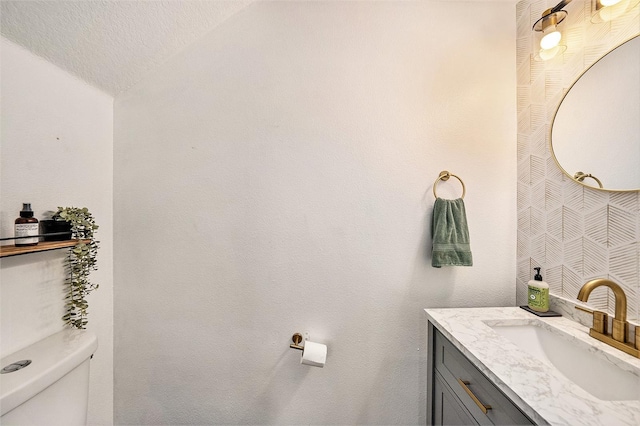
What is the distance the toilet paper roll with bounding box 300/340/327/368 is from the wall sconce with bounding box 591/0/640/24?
1605 millimetres

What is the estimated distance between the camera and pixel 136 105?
4.20ft

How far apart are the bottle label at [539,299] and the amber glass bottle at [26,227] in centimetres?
180

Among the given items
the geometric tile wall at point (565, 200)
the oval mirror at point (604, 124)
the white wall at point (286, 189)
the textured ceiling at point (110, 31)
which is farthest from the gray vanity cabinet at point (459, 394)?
the textured ceiling at point (110, 31)

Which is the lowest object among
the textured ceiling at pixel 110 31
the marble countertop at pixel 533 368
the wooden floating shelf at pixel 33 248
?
the marble countertop at pixel 533 368

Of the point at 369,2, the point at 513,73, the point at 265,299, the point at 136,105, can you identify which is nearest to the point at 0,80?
the point at 136,105

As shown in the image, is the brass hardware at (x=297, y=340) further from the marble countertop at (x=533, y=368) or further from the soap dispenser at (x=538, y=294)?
the soap dispenser at (x=538, y=294)

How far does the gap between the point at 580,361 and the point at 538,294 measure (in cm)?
27

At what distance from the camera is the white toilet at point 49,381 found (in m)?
0.73

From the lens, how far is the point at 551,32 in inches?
41.7

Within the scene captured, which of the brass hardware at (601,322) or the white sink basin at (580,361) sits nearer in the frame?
the white sink basin at (580,361)

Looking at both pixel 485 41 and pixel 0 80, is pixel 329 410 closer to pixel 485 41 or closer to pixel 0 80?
pixel 0 80

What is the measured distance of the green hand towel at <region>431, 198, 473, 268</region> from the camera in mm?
1205

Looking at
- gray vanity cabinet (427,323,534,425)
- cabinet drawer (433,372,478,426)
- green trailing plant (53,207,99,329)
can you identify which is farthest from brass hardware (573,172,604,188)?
green trailing plant (53,207,99,329)

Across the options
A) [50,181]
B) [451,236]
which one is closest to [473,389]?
[451,236]
